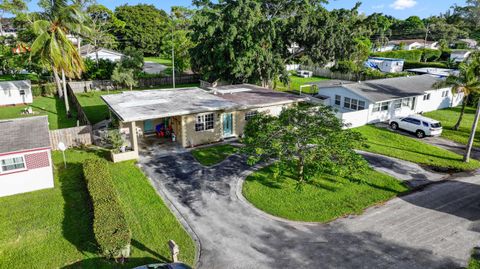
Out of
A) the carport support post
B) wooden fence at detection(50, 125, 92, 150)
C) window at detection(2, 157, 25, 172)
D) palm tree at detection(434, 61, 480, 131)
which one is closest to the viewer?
window at detection(2, 157, 25, 172)

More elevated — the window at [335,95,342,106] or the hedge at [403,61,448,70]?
the hedge at [403,61,448,70]

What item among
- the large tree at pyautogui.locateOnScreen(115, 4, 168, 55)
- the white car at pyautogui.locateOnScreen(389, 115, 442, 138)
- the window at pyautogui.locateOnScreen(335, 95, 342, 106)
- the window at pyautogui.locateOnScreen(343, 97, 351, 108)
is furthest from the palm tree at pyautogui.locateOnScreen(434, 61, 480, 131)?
the large tree at pyautogui.locateOnScreen(115, 4, 168, 55)

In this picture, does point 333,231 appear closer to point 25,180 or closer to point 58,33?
point 25,180

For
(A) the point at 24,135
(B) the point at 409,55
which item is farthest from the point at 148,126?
(B) the point at 409,55

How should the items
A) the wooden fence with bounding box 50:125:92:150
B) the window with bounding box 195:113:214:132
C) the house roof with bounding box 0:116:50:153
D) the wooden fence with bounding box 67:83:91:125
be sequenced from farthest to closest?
1. the wooden fence with bounding box 67:83:91:125
2. the window with bounding box 195:113:214:132
3. the wooden fence with bounding box 50:125:92:150
4. the house roof with bounding box 0:116:50:153

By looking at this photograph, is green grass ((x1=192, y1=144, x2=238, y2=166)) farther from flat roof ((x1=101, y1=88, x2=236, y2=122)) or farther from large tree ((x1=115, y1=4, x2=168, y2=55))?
large tree ((x1=115, y1=4, x2=168, y2=55))
